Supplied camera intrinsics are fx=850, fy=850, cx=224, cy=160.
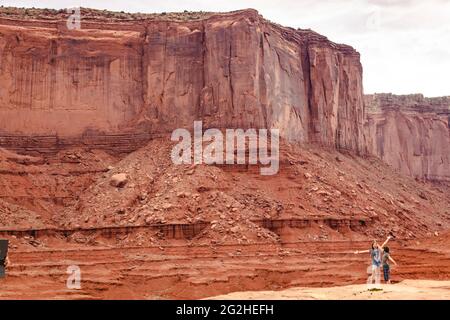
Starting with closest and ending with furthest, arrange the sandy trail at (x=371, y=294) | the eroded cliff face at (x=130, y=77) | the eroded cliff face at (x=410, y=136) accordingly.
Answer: the sandy trail at (x=371, y=294), the eroded cliff face at (x=130, y=77), the eroded cliff face at (x=410, y=136)

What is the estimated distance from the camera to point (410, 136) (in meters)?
103

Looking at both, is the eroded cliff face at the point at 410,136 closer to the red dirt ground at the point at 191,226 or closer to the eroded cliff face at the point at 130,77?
the red dirt ground at the point at 191,226

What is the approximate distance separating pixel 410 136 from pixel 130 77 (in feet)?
167

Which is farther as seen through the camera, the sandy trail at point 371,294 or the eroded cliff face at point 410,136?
the eroded cliff face at point 410,136

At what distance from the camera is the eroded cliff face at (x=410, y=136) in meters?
102

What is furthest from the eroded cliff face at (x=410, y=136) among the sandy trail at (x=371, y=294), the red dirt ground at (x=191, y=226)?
the sandy trail at (x=371, y=294)

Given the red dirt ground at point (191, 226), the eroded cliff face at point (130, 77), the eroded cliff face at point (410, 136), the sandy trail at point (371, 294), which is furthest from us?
the eroded cliff face at point (410, 136)

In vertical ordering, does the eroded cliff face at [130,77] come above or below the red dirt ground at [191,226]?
above

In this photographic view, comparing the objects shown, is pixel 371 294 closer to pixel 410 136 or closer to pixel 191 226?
pixel 191 226

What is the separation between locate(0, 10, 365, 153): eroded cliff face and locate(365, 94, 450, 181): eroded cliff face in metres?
41.5

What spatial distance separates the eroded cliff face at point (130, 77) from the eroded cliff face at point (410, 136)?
41470 millimetres
